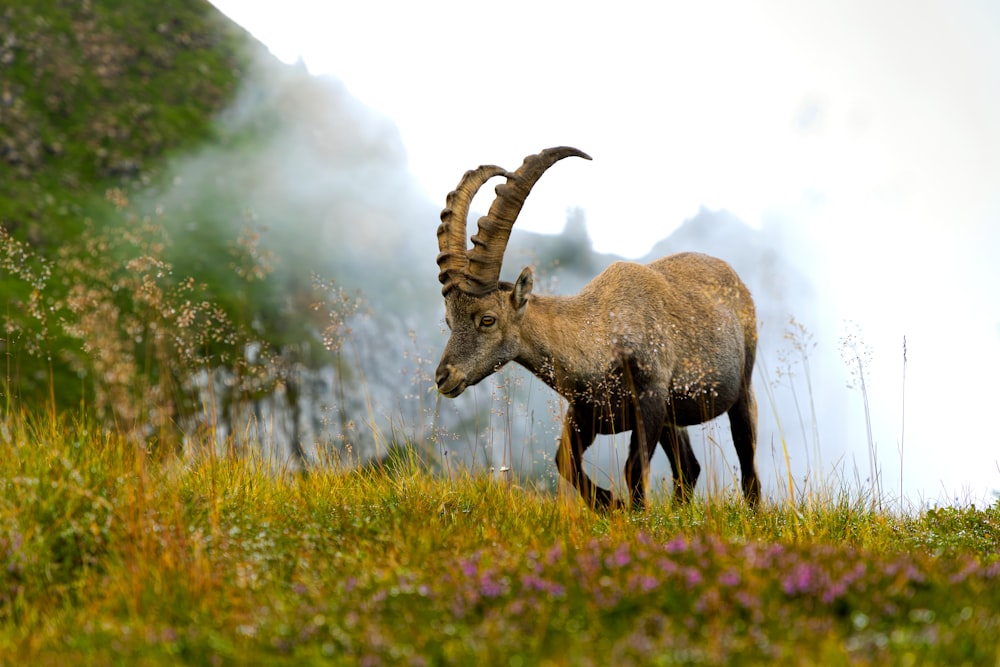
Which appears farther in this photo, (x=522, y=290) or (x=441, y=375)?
(x=522, y=290)

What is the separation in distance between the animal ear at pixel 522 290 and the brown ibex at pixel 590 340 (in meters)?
0.01

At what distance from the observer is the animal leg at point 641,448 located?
9258 millimetres

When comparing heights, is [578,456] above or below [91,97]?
below

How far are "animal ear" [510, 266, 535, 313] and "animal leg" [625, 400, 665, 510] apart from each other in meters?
1.70

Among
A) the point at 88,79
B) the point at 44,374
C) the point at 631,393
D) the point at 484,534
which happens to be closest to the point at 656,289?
the point at 631,393

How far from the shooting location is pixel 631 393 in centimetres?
974

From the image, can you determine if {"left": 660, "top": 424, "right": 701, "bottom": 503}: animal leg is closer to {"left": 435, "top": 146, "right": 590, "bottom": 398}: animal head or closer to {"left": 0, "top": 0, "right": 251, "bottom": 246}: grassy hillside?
{"left": 435, "top": 146, "right": 590, "bottom": 398}: animal head

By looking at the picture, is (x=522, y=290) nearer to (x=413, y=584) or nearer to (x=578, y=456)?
(x=578, y=456)

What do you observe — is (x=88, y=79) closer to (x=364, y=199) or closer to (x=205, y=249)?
(x=205, y=249)

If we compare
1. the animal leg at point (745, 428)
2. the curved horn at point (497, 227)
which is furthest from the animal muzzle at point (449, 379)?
the animal leg at point (745, 428)

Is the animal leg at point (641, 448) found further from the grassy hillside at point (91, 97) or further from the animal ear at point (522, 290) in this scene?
the grassy hillside at point (91, 97)

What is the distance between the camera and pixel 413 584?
4.71 metres

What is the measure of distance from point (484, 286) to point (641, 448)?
2421 millimetres

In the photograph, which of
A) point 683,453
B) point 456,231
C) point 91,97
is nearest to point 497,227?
point 456,231
